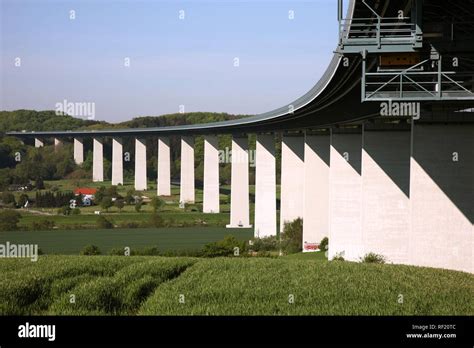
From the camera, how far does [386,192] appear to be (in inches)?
1944

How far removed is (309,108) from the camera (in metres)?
51.1

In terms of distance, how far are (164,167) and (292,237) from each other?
47.3 metres

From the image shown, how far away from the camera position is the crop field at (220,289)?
861 inches

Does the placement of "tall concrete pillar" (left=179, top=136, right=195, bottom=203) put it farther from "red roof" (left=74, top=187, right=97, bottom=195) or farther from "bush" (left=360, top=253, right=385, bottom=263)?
"bush" (left=360, top=253, right=385, bottom=263)

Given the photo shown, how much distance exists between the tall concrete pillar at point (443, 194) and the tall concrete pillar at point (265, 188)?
154 feet

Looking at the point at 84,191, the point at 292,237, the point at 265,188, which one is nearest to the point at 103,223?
the point at 265,188

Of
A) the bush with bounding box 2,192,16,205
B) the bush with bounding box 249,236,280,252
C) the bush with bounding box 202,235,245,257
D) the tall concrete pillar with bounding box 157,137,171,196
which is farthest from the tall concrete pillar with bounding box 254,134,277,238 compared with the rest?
the bush with bounding box 2,192,16,205

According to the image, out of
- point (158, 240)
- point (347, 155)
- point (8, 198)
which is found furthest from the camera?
point (8, 198)

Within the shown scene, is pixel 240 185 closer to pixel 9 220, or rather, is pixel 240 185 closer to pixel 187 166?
pixel 187 166

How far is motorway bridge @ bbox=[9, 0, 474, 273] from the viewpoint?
26.4m

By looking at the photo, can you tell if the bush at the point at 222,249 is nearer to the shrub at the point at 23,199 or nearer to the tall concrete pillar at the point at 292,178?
the tall concrete pillar at the point at 292,178

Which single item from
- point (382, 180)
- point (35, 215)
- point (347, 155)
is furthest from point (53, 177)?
point (382, 180)
